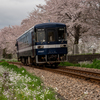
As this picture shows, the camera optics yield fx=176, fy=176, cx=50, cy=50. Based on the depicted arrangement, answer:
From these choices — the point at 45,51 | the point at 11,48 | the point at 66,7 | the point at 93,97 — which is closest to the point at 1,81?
the point at 93,97

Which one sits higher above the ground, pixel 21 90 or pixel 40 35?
pixel 40 35

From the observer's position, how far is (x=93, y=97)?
4965 mm

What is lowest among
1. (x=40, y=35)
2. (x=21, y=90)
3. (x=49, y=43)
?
(x=21, y=90)

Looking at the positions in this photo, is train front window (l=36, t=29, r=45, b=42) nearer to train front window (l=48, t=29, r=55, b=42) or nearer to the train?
the train

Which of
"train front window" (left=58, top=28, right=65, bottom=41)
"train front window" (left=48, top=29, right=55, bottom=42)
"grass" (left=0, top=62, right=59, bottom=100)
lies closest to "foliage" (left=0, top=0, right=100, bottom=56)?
"train front window" (left=58, top=28, right=65, bottom=41)

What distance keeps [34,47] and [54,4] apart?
31.9ft

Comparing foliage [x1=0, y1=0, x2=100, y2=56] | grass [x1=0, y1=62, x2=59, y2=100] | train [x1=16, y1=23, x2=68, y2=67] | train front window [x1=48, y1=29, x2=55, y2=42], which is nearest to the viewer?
grass [x1=0, y1=62, x2=59, y2=100]

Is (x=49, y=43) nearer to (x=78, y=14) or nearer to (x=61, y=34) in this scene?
(x=61, y=34)

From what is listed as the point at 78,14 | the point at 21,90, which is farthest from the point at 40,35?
the point at 21,90

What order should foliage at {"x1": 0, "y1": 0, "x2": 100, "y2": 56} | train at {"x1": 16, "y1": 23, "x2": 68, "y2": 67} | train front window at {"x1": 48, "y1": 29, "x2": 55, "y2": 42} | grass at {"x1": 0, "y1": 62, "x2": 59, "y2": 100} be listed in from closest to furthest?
1. grass at {"x1": 0, "y1": 62, "x2": 59, "y2": 100}
2. train at {"x1": 16, "y1": 23, "x2": 68, "y2": 67}
3. train front window at {"x1": 48, "y1": 29, "x2": 55, "y2": 42}
4. foliage at {"x1": 0, "y1": 0, "x2": 100, "y2": 56}

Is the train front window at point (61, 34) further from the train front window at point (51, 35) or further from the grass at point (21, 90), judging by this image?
the grass at point (21, 90)

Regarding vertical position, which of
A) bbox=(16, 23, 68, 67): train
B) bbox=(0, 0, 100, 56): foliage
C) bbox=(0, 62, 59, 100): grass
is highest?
bbox=(0, 0, 100, 56): foliage

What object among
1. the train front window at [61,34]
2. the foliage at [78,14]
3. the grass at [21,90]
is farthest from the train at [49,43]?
the grass at [21,90]

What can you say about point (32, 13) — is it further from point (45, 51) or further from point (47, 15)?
point (45, 51)
